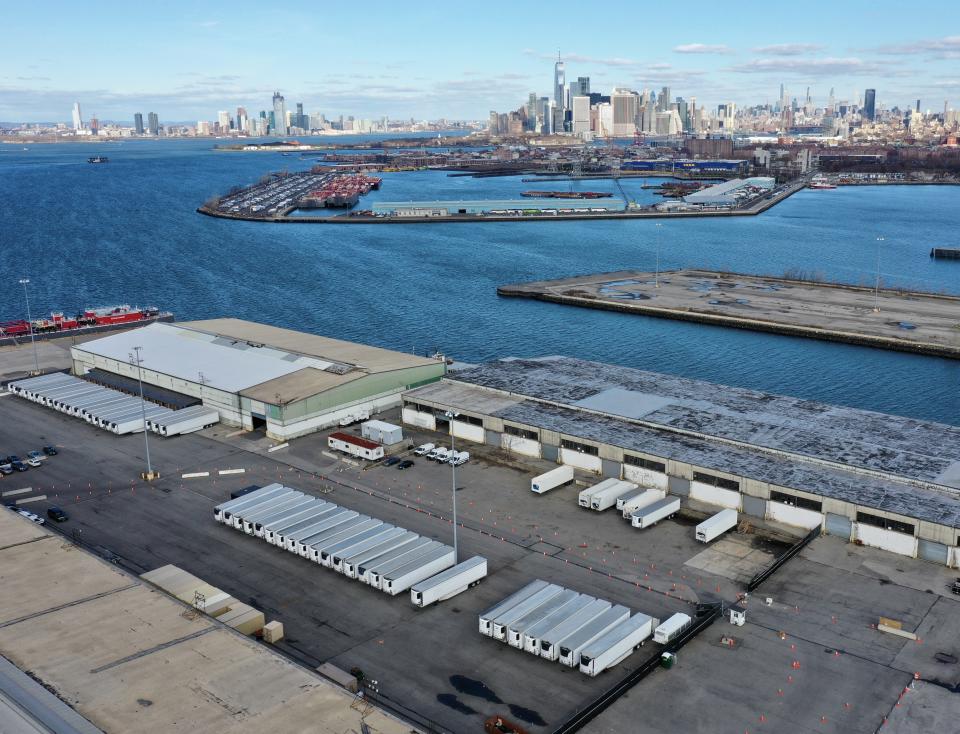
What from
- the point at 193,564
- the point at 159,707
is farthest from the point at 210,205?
the point at 159,707

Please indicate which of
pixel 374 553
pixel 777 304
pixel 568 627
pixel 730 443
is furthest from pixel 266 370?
pixel 777 304

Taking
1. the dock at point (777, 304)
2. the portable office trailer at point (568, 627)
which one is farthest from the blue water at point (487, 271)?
the portable office trailer at point (568, 627)

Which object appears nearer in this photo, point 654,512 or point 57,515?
point 654,512

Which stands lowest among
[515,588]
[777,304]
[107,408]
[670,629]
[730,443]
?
[515,588]

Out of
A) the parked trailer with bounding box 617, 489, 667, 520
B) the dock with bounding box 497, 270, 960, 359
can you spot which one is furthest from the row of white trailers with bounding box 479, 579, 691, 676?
the dock with bounding box 497, 270, 960, 359

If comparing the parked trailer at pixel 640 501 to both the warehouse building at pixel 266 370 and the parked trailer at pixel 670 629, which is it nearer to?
the parked trailer at pixel 670 629

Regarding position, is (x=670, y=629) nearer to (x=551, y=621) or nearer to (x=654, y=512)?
(x=551, y=621)

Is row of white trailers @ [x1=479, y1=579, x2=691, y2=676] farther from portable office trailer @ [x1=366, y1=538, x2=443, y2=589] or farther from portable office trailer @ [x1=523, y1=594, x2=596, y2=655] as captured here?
portable office trailer @ [x1=366, y1=538, x2=443, y2=589]

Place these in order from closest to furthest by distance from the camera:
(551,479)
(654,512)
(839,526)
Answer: (839,526) → (654,512) → (551,479)
